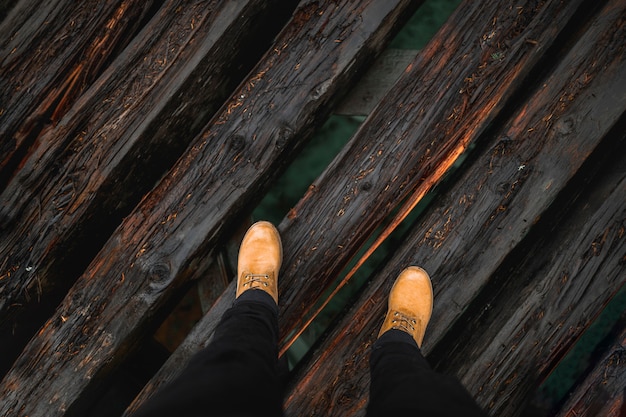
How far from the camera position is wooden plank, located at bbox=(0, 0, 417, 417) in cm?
184

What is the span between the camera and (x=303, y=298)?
1885mm

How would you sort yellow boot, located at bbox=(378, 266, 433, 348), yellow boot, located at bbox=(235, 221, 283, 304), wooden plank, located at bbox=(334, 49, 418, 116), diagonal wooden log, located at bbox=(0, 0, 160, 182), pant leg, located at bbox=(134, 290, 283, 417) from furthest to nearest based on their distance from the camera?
wooden plank, located at bbox=(334, 49, 418, 116) → diagonal wooden log, located at bbox=(0, 0, 160, 182) → yellow boot, located at bbox=(235, 221, 283, 304) → yellow boot, located at bbox=(378, 266, 433, 348) → pant leg, located at bbox=(134, 290, 283, 417)

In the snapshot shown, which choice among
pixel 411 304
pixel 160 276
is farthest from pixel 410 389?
pixel 160 276

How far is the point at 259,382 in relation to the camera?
1395 millimetres

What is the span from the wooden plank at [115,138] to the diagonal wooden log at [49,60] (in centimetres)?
9

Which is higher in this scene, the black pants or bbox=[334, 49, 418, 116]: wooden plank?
bbox=[334, 49, 418, 116]: wooden plank

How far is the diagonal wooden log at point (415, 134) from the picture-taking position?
1.80 metres

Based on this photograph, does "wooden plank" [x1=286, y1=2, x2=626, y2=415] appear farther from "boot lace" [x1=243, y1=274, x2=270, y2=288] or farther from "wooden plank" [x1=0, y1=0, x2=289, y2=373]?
"wooden plank" [x1=0, y1=0, x2=289, y2=373]

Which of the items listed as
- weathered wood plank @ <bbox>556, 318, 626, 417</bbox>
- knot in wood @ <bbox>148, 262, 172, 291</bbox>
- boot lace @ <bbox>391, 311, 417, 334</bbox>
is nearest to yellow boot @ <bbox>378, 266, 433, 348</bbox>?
boot lace @ <bbox>391, 311, 417, 334</bbox>

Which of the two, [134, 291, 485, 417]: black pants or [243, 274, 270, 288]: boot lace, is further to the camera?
[243, 274, 270, 288]: boot lace

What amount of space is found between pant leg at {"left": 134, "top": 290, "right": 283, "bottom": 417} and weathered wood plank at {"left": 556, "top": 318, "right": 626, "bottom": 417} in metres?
1.34

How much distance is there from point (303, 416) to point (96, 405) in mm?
1100

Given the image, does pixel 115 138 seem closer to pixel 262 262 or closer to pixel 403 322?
pixel 262 262

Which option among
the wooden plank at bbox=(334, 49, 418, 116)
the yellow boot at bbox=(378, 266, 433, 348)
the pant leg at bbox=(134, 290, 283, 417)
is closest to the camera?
the pant leg at bbox=(134, 290, 283, 417)
